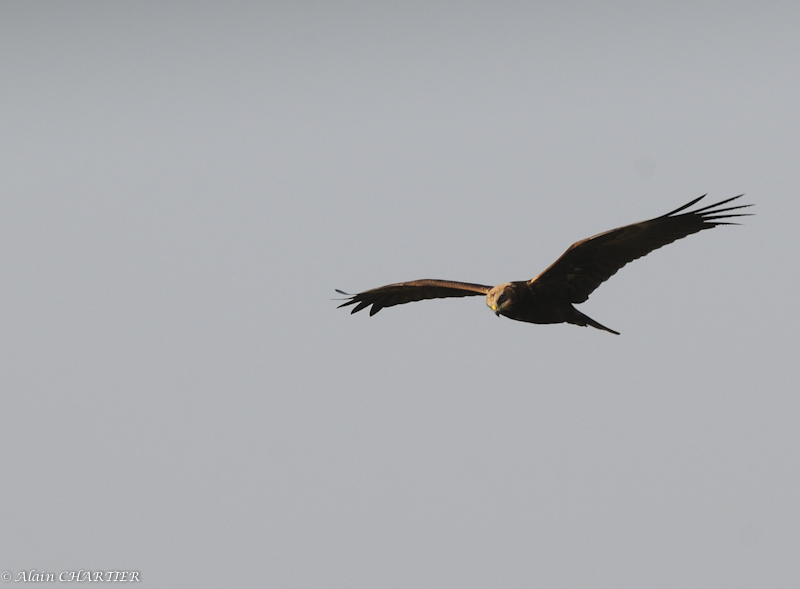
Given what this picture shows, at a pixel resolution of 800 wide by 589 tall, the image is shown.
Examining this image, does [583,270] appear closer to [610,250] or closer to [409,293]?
[610,250]

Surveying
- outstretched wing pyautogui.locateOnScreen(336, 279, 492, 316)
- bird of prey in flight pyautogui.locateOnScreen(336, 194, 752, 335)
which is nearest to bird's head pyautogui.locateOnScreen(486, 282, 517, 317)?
bird of prey in flight pyautogui.locateOnScreen(336, 194, 752, 335)

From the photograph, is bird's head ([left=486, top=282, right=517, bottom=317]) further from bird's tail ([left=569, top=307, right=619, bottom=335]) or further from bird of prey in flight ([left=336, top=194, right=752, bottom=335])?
bird's tail ([left=569, top=307, right=619, bottom=335])

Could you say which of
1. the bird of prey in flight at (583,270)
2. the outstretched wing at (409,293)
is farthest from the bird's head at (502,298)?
the outstretched wing at (409,293)

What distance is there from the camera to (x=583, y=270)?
13.6 meters

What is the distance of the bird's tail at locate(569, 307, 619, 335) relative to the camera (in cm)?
1388

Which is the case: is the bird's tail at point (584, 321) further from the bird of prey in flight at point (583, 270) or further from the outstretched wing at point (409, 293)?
the outstretched wing at point (409, 293)

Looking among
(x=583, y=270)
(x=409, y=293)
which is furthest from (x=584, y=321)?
(x=409, y=293)

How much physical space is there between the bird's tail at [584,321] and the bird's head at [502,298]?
946mm

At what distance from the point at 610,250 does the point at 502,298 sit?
1.47m

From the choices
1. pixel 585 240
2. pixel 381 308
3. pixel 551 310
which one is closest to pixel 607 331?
pixel 551 310

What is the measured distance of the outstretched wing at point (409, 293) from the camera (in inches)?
597

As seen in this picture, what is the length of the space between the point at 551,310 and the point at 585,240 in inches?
57.9

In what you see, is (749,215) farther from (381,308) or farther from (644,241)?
(381,308)

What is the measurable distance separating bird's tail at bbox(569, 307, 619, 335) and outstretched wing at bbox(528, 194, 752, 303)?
0.18 metres
